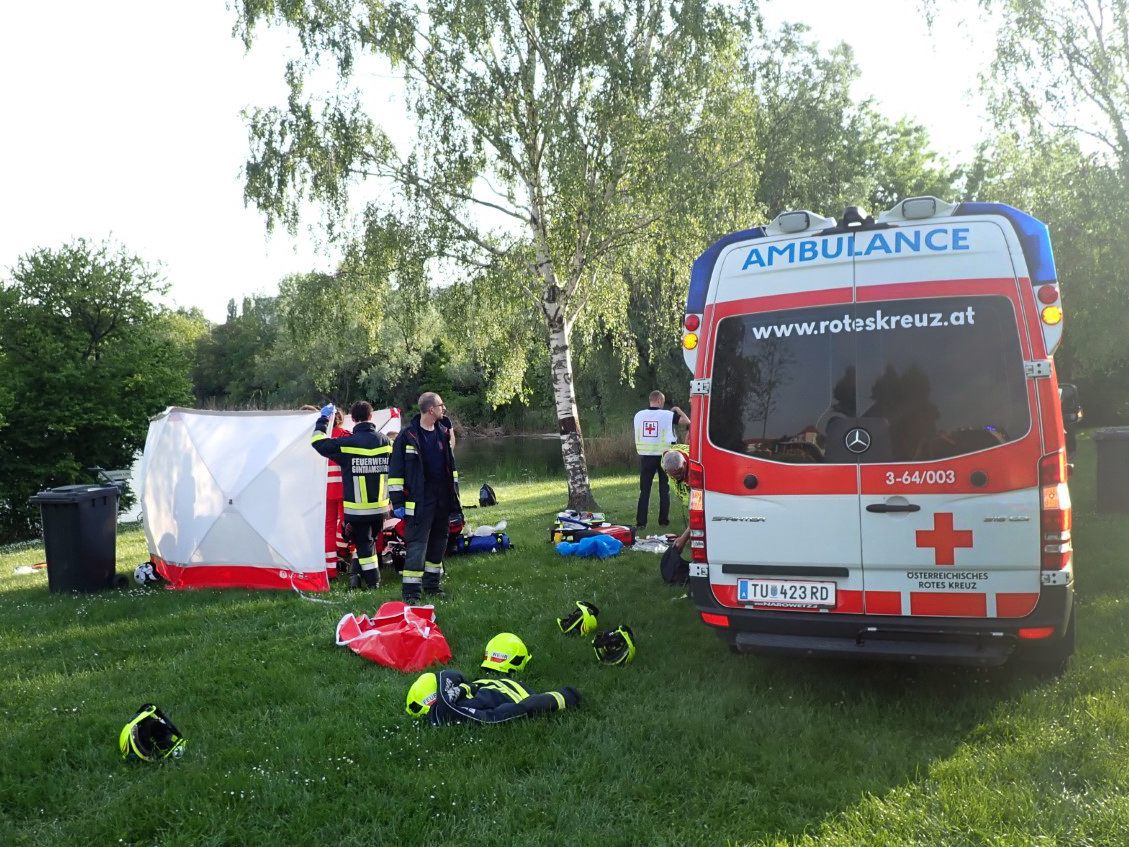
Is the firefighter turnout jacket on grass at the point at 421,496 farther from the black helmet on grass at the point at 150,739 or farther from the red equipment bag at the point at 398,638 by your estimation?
the black helmet on grass at the point at 150,739

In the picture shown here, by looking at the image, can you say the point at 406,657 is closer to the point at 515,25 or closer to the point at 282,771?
the point at 282,771

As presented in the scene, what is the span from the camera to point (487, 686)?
498 cm

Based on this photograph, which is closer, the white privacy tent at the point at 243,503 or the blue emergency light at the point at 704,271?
the blue emergency light at the point at 704,271

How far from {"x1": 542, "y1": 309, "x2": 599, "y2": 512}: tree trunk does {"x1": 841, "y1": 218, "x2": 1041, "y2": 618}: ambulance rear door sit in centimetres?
891

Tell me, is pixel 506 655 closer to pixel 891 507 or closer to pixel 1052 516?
pixel 891 507

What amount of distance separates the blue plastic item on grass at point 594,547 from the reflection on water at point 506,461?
1021cm

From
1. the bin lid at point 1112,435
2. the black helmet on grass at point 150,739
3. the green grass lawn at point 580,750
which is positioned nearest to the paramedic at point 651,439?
the green grass lawn at point 580,750

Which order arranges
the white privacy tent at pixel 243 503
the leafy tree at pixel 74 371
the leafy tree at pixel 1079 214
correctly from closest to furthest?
the white privacy tent at pixel 243 503
the leafy tree at pixel 1079 214
the leafy tree at pixel 74 371

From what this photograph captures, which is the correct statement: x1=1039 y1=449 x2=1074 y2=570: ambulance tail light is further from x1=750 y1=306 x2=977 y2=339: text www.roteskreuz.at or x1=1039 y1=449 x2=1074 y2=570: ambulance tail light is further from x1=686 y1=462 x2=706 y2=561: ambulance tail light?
x1=686 y1=462 x2=706 y2=561: ambulance tail light

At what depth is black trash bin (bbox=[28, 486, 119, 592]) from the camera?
8.66 meters

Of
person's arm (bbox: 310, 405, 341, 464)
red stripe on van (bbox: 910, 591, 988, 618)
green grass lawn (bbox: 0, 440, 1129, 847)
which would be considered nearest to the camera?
green grass lawn (bbox: 0, 440, 1129, 847)

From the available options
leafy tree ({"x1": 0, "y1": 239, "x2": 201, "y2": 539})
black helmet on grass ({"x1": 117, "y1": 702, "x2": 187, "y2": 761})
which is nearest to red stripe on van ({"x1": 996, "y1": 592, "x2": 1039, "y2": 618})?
black helmet on grass ({"x1": 117, "y1": 702, "x2": 187, "y2": 761})

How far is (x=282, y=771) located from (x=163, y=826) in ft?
1.94

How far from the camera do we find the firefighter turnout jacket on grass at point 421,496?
7664 millimetres
